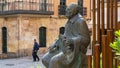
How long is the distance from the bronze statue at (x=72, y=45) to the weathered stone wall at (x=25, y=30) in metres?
24.8

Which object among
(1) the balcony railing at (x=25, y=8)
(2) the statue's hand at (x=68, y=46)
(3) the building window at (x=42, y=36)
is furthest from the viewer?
(3) the building window at (x=42, y=36)

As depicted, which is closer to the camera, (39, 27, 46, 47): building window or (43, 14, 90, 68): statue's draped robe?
(43, 14, 90, 68): statue's draped robe

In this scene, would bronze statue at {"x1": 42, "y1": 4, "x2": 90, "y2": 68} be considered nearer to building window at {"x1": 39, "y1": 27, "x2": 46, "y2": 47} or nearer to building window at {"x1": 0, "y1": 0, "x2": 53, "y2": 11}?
building window at {"x1": 0, "y1": 0, "x2": 53, "y2": 11}

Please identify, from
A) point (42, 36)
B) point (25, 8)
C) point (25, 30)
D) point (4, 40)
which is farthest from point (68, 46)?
point (4, 40)

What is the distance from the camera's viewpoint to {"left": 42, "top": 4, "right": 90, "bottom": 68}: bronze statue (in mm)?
8078

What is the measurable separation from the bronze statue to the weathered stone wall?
977 inches

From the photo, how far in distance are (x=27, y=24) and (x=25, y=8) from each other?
4.30 ft

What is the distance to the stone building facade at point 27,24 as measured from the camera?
1319 inches

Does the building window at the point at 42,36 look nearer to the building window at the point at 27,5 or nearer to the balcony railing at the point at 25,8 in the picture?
the balcony railing at the point at 25,8

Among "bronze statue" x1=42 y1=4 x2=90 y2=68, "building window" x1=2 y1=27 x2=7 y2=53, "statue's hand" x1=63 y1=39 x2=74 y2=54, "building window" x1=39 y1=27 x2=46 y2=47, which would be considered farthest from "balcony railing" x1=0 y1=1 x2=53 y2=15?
"statue's hand" x1=63 y1=39 x2=74 y2=54

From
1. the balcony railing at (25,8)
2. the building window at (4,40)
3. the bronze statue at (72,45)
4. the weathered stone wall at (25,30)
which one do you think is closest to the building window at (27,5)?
the balcony railing at (25,8)

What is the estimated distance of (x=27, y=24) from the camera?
33938 millimetres

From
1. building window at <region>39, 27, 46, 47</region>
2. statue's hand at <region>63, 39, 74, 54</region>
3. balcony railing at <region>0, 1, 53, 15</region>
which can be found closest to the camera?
statue's hand at <region>63, 39, 74, 54</region>

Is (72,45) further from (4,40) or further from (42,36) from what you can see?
(4,40)
